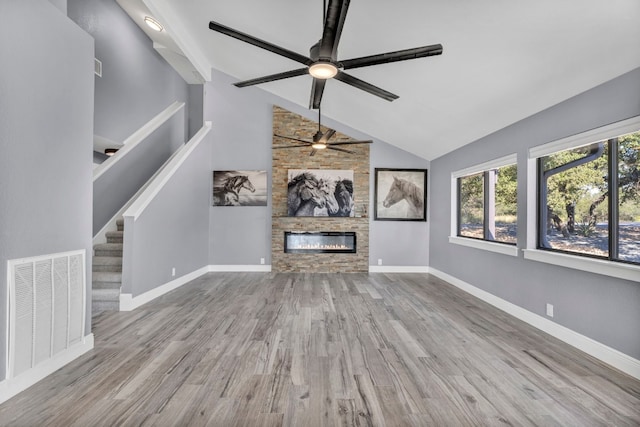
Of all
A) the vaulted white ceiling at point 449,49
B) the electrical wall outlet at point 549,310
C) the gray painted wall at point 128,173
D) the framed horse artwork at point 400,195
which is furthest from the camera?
the framed horse artwork at point 400,195

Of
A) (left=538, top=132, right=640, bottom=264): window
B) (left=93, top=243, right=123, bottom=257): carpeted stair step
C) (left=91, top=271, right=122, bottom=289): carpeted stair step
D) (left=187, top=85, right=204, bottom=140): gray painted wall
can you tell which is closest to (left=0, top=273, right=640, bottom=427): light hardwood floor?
(left=91, top=271, right=122, bottom=289): carpeted stair step

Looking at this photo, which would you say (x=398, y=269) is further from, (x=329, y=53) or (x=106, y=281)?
(x=329, y=53)

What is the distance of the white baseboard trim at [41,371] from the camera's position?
2.05 m

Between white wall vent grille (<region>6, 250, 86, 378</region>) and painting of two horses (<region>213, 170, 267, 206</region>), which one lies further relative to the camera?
painting of two horses (<region>213, 170, 267, 206</region>)

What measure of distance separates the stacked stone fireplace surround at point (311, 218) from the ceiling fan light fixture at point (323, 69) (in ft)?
14.4

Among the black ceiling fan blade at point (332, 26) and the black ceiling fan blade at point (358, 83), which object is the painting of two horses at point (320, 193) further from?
the black ceiling fan blade at point (332, 26)

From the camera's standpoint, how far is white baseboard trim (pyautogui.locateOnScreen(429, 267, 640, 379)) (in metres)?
2.52

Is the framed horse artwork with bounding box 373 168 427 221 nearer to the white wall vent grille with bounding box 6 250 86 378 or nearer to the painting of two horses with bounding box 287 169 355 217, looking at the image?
the painting of two horses with bounding box 287 169 355 217

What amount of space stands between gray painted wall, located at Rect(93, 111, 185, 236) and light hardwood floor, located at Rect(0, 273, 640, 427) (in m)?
2.38

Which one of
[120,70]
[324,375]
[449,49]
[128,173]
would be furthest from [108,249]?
[449,49]

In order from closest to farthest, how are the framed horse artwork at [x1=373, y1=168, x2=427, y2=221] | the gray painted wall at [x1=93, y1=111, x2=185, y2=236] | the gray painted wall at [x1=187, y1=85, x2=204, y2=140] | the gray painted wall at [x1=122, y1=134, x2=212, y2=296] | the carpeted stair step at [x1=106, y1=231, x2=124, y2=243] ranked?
the gray painted wall at [x1=122, y1=134, x2=212, y2=296] → the carpeted stair step at [x1=106, y1=231, x2=124, y2=243] → the gray painted wall at [x1=93, y1=111, x2=185, y2=236] → the framed horse artwork at [x1=373, y1=168, x2=427, y2=221] → the gray painted wall at [x1=187, y1=85, x2=204, y2=140]

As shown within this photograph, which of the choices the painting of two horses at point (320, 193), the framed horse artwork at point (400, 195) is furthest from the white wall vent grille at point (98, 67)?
the framed horse artwork at point (400, 195)

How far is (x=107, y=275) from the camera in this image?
13.6 feet

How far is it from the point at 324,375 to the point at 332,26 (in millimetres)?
2401
